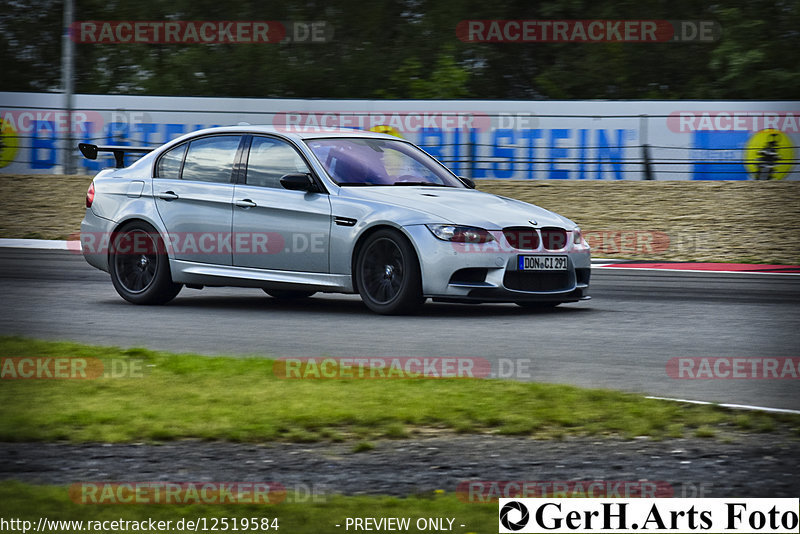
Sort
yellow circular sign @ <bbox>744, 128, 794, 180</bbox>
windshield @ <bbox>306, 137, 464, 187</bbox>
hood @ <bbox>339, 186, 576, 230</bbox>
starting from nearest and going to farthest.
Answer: hood @ <bbox>339, 186, 576, 230</bbox>, windshield @ <bbox>306, 137, 464, 187</bbox>, yellow circular sign @ <bbox>744, 128, 794, 180</bbox>

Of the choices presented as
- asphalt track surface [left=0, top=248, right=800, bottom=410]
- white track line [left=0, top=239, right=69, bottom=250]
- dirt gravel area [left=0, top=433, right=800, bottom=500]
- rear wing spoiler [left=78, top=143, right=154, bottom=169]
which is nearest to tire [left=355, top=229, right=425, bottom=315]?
asphalt track surface [left=0, top=248, right=800, bottom=410]

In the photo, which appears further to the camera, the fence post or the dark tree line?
the dark tree line

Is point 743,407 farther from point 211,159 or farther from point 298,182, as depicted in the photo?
point 211,159

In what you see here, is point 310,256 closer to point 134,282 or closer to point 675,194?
point 134,282

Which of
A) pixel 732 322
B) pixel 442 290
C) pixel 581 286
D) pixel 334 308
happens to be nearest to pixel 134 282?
pixel 334 308

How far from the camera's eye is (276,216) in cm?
1097

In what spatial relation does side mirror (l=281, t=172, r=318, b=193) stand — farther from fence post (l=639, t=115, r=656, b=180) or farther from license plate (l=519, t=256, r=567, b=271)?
fence post (l=639, t=115, r=656, b=180)

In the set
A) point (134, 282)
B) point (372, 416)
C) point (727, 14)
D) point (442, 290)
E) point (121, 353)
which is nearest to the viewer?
point (372, 416)

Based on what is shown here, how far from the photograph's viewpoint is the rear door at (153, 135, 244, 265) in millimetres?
11266

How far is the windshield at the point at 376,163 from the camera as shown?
11.1m

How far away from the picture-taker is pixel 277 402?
6934mm

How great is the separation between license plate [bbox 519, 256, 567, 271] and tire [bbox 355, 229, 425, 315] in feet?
2.63

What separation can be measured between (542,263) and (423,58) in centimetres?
2170

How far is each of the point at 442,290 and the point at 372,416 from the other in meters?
3.76
